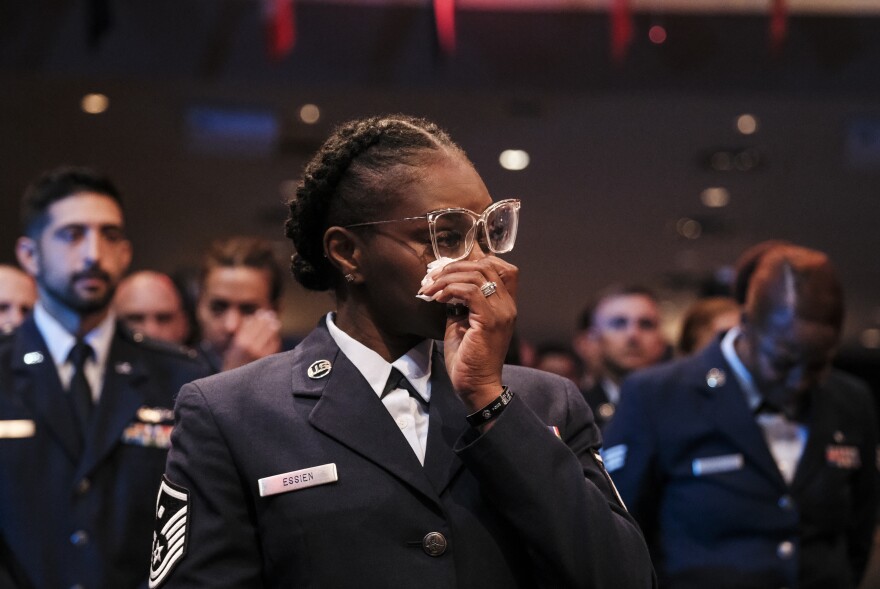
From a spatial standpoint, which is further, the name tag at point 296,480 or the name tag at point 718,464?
the name tag at point 718,464

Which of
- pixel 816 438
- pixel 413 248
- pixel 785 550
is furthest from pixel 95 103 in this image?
pixel 413 248

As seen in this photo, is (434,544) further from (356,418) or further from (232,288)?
(232,288)

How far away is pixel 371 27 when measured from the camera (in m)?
6.21

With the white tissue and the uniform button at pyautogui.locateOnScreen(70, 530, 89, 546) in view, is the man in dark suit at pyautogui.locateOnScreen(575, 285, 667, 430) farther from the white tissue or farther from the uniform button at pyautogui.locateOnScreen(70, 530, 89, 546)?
the white tissue

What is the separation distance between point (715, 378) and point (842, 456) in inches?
16.5

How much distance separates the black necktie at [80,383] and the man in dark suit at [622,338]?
8.91 feet

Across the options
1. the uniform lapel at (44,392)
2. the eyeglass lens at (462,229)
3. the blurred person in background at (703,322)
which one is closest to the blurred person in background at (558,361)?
the blurred person in background at (703,322)

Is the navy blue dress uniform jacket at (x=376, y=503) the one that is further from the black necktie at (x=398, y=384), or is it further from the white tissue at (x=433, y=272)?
the white tissue at (x=433, y=272)

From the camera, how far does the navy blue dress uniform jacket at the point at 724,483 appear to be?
115 inches

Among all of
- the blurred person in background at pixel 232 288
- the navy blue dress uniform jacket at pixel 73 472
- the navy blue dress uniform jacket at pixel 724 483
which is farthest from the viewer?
the blurred person in background at pixel 232 288

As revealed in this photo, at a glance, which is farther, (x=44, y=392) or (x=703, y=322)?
(x=703, y=322)

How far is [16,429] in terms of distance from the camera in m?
2.69

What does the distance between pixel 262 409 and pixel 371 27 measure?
4.85m

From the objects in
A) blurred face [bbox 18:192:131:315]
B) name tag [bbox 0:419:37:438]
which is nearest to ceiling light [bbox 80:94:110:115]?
blurred face [bbox 18:192:131:315]
